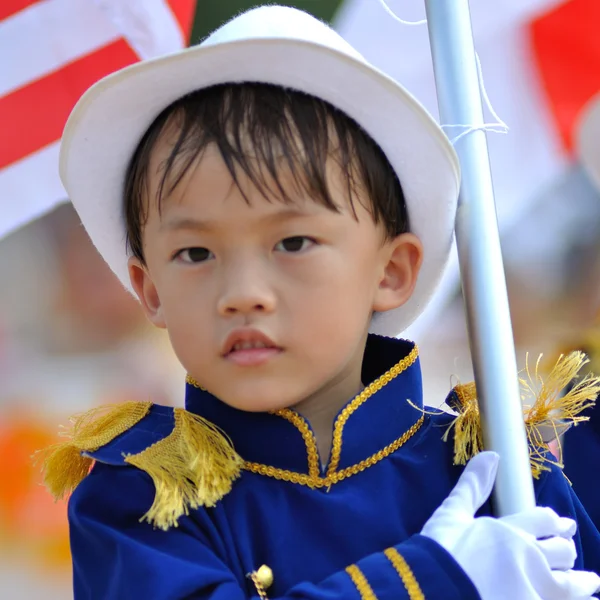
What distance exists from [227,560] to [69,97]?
1053mm

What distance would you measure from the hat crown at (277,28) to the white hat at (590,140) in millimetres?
1012

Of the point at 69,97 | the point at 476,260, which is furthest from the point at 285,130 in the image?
the point at 69,97

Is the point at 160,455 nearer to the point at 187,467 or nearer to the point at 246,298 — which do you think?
the point at 187,467

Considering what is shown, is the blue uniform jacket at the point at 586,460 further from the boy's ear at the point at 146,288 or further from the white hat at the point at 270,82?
the boy's ear at the point at 146,288

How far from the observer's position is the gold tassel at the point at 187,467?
2.77 feet

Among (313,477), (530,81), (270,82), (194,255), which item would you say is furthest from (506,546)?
(530,81)

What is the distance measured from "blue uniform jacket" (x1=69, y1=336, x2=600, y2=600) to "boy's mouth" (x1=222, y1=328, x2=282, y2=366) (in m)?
0.10

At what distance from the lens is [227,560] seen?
88 cm

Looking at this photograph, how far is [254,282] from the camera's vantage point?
85 cm

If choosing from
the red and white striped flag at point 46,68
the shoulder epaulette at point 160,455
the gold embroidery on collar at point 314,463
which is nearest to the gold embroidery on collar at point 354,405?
the gold embroidery on collar at point 314,463

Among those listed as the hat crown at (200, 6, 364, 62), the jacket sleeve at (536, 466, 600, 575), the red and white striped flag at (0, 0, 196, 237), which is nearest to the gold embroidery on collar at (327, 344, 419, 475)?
the jacket sleeve at (536, 466, 600, 575)

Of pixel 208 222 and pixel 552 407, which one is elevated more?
pixel 208 222

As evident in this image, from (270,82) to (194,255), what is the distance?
0.66ft

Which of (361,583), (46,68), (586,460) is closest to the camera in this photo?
(361,583)
